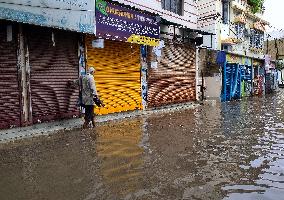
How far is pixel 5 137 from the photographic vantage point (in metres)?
8.23

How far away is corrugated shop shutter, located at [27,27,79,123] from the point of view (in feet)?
31.0

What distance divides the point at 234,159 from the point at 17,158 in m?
4.23

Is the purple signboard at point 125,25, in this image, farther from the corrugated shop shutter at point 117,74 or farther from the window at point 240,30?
the window at point 240,30

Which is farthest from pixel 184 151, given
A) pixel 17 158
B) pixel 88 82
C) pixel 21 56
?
pixel 21 56

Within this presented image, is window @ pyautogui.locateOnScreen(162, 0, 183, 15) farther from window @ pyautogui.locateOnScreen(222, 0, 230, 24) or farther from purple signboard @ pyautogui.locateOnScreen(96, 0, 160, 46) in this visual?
window @ pyautogui.locateOnScreen(222, 0, 230, 24)

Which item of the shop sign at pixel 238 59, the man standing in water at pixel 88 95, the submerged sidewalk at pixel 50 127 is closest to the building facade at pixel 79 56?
the submerged sidewalk at pixel 50 127

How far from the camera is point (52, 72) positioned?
394 inches

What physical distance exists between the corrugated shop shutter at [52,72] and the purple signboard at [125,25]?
1.12m

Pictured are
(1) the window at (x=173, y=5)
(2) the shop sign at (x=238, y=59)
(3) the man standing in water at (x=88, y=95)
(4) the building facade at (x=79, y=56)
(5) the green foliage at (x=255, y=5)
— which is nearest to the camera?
(4) the building facade at (x=79, y=56)

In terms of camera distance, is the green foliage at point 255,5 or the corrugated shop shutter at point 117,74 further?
the green foliage at point 255,5

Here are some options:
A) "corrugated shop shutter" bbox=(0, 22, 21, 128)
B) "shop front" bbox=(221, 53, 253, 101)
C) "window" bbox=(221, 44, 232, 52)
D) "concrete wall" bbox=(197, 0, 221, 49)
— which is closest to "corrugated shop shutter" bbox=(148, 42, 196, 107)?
"shop front" bbox=(221, 53, 253, 101)

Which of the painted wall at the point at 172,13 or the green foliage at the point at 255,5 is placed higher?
the green foliage at the point at 255,5

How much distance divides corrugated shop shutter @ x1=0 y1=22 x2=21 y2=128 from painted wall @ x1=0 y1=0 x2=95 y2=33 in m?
0.88

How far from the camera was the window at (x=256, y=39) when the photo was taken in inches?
1467
